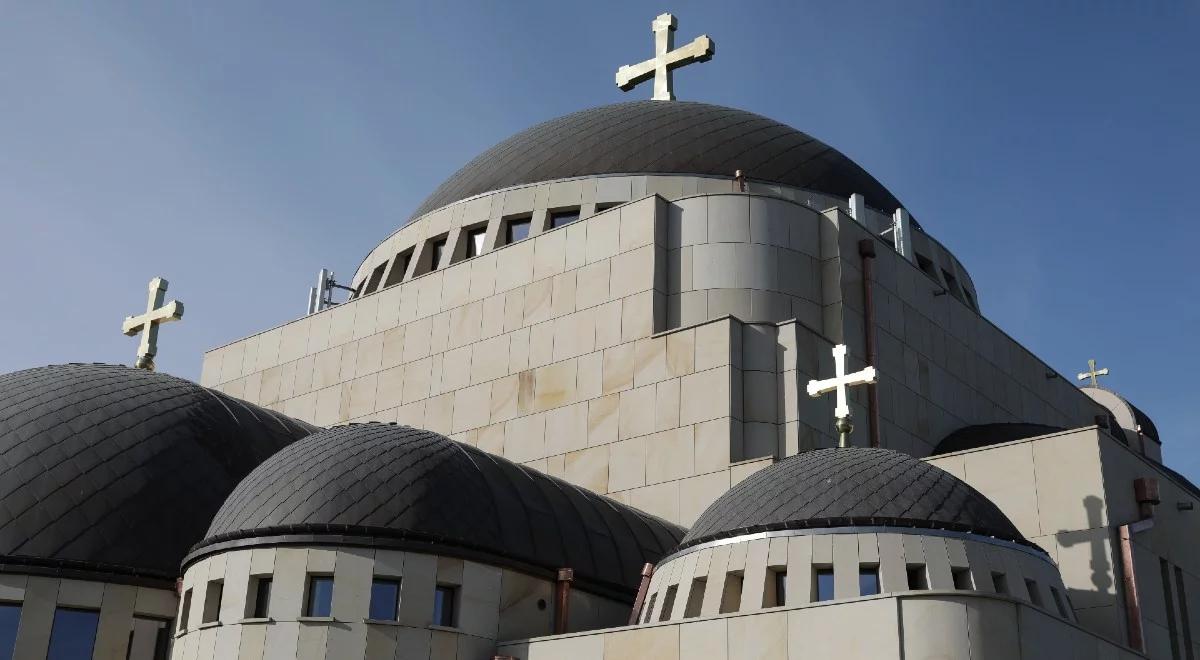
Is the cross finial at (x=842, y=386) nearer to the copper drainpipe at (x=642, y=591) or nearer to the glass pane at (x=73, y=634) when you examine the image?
the copper drainpipe at (x=642, y=591)

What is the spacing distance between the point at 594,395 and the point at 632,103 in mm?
13215

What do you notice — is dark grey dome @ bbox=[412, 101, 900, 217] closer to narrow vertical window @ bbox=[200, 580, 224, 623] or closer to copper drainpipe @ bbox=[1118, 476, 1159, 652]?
copper drainpipe @ bbox=[1118, 476, 1159, 652]

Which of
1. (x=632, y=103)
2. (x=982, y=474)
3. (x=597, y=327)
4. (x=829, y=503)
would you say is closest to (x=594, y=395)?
(x=597, y=327)

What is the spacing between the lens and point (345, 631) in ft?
61.1

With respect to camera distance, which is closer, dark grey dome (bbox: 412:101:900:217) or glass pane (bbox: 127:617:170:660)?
glass pane (bbox: 127:617:170:660)

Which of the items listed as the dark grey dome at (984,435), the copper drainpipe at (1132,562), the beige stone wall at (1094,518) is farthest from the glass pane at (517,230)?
the copper drainpipe at (1132,562)

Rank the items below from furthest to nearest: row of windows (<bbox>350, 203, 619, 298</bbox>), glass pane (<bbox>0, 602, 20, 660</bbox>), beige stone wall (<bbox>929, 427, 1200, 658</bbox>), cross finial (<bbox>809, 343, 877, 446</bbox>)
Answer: row of windows (<bbox>350, 203, 619, 298</bbox>)
cross finial (<bbox>809, 343, 877, 446</bbox>)
beige stone wall (<bbox>929, 427, 1200, 658</bbox>)
glass pane (<bbox>0, 602, 20, 660</bbox>)

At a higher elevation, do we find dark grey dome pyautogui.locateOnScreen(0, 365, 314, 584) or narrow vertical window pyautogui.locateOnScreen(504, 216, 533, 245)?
narrow vertical window pyautogui.locateOnScreen(504, 216, 533, 245)

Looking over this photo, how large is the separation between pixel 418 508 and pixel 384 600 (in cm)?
144

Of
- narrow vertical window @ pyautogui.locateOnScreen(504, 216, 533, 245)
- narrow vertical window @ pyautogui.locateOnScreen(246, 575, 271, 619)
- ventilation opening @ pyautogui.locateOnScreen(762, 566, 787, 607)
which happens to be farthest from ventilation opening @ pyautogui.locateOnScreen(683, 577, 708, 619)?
narrow vertical window @ pyautogui.locateOnScreen(504, 216, 533, 245)

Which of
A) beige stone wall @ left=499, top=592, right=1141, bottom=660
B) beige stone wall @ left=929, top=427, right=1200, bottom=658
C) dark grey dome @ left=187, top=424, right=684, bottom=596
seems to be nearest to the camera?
beige stone wall @ left=499, top=592, right=1141, bottom=660

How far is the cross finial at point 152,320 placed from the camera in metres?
29.8

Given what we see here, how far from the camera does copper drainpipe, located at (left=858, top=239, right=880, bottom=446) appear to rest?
90.2 feet

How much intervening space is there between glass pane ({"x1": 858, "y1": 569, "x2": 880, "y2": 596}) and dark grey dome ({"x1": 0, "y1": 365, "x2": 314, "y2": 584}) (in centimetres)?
1097
